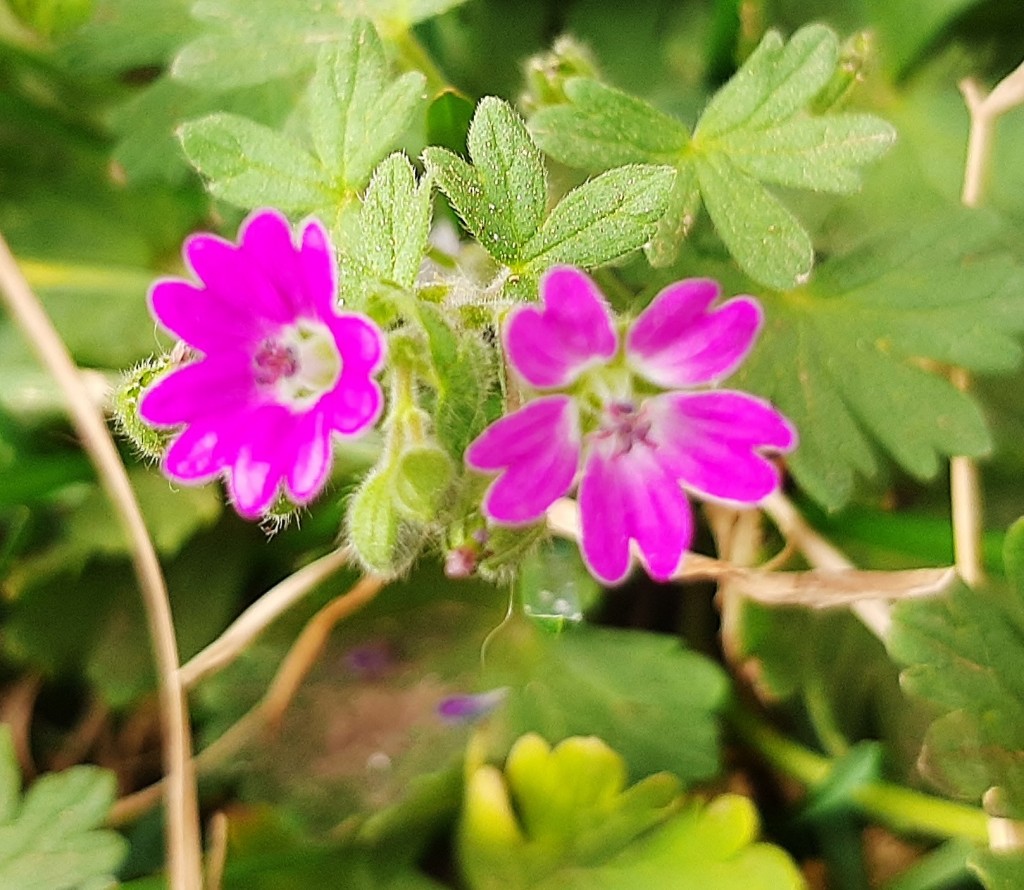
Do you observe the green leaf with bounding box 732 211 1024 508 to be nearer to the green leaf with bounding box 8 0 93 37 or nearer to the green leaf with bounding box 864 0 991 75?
the green leaf with bounding box 864 0 991 75

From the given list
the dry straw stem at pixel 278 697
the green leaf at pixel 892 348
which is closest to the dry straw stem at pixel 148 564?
the dry straw stem at pixel 278 697

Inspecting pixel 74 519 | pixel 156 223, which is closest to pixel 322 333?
pixel 74 519

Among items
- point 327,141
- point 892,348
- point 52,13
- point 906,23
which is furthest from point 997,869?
point 52,13

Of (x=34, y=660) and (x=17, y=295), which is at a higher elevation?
(x=17, y=295)

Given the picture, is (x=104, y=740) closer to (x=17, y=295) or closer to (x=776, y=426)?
(x=17, y=295)

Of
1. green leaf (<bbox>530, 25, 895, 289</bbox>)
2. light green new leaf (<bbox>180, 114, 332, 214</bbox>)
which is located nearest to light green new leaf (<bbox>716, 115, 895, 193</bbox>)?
green leaf (<bbox>530, 25, 895, 289</bbox>)

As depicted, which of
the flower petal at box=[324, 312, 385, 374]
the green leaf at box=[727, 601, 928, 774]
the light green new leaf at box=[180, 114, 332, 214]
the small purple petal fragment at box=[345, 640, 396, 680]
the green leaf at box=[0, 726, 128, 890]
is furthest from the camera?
the small purple petal fragment at box=[345, 640, 396, 680]

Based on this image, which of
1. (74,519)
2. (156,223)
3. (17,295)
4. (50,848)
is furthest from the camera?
(156,223)
